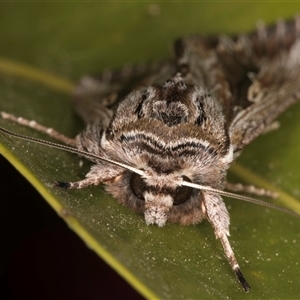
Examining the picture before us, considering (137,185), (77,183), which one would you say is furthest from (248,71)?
(77,183)

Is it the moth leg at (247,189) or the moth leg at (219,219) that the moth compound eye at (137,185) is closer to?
the moth leg at (219,219)

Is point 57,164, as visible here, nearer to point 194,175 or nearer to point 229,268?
point 194,175

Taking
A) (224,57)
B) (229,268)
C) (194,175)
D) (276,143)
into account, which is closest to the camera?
(229,268)

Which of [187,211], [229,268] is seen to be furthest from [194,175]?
[229,268]

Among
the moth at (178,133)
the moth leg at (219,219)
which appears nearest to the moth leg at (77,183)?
the moth at (178,133)

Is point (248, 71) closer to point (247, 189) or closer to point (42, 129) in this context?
point (247, 189)

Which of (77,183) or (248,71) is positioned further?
(248,71)

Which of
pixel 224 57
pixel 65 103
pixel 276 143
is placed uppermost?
pixel 224 57
